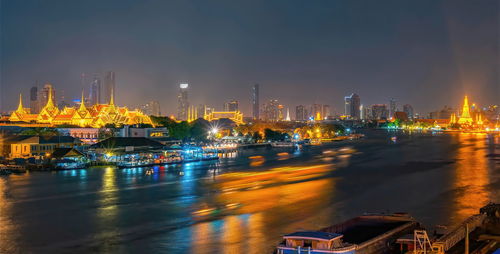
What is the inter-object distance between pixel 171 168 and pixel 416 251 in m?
19.6

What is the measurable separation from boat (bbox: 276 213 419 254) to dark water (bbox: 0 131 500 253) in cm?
171

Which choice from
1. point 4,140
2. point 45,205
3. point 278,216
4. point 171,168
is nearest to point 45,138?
point 4,140

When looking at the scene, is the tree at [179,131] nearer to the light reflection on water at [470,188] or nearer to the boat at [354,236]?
the light reflection on water at [470,188]

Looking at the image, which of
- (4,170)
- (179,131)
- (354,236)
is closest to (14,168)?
(4,170)

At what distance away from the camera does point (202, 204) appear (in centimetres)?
1438

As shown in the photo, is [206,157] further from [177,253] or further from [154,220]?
[177,253]

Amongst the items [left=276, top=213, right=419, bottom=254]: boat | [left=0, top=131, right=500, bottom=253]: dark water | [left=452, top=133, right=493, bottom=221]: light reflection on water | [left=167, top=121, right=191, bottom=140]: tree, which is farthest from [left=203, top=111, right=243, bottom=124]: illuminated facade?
[left=276, top=213, right=419, bottom=254]: boat

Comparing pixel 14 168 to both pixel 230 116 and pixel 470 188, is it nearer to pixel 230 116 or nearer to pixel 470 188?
pixel 470 188

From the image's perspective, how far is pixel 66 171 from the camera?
23.8 m

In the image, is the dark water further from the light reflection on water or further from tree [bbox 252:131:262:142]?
tree [bbox 252:131:262:142]

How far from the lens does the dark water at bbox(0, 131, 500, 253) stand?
10.4 metres

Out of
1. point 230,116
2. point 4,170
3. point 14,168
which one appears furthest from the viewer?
point 230,116

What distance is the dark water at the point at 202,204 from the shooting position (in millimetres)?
10359

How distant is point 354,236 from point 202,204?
272 inches
